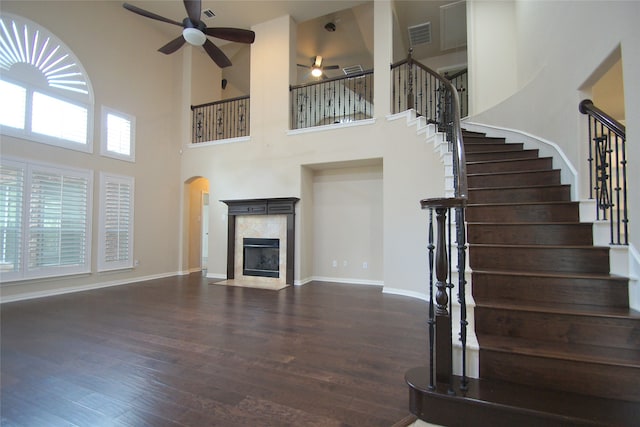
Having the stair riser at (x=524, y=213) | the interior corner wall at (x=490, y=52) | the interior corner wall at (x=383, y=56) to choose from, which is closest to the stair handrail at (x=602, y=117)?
the stair riser at (x=524, y=213)

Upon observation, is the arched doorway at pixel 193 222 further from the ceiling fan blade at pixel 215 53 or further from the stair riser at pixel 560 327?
the stair riser at pixel 560 327

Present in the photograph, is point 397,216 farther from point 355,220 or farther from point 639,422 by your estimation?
point 639,422

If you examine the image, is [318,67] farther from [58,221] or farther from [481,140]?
[58,221]

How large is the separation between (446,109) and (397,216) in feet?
5.96

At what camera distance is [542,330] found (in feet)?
6.01

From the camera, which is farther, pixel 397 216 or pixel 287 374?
pixel 397 216

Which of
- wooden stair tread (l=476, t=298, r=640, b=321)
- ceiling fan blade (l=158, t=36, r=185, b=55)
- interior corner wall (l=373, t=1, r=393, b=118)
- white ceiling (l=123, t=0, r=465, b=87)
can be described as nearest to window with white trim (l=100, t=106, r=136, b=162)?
ceiling fan blade (l=158, t=36, r=185, b=55)

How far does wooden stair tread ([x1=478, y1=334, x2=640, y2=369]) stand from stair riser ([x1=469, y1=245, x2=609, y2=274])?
0.68 metres

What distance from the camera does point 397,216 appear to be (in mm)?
4688

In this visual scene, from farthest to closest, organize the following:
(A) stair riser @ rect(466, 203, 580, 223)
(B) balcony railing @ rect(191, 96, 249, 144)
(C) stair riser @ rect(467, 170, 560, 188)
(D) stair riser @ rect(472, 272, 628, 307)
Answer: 1. (B) balcony railing @ rect(191, 96, 249, 144)
2. (C) stair riser @ rect(467, 170, 560, 188)
3. (A) stair riser @ rect(466, 203, 580, 223)
4. (D) stair riser @ rect(472, 272, 628, 307)

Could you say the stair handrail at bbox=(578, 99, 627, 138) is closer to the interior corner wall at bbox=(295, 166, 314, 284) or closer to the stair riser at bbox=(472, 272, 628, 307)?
the stair riser at bbox=(472, 272, 628, 307)

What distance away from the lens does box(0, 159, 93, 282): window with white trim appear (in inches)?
161

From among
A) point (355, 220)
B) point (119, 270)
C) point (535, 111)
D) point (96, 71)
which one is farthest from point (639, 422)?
point (96, 71)

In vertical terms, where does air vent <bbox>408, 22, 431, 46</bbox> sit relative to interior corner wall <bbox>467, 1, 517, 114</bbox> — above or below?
above
